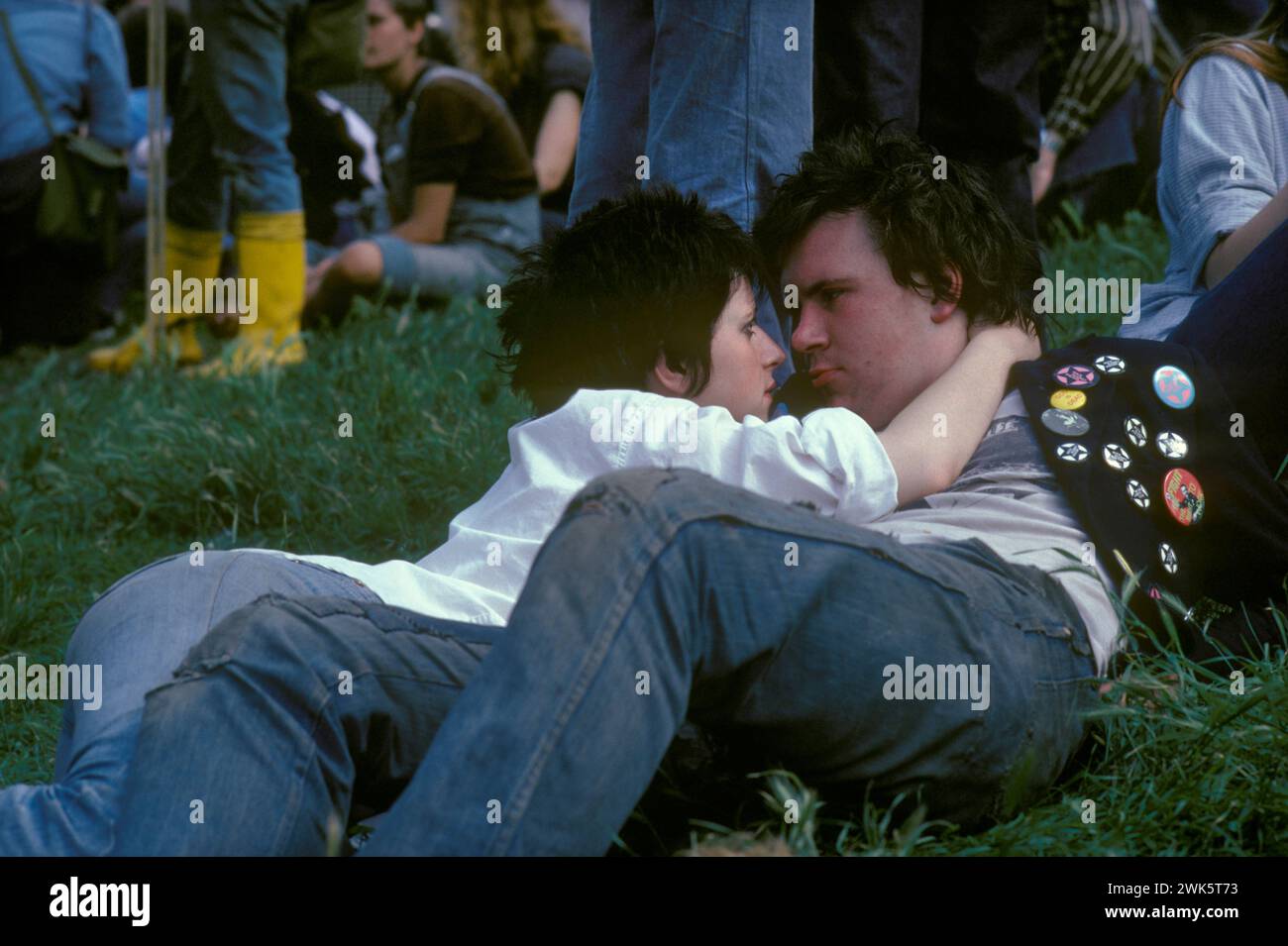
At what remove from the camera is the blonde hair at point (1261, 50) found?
3047 mm

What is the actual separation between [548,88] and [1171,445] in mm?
4613

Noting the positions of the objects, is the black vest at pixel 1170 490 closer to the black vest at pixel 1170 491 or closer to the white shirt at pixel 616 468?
the black vest at pixel 1170 491

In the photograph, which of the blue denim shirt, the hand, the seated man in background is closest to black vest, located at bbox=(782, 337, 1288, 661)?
the hand

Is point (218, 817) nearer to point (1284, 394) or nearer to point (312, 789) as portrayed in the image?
point (312, 789)

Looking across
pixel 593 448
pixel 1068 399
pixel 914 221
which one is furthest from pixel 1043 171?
pixel 593 448

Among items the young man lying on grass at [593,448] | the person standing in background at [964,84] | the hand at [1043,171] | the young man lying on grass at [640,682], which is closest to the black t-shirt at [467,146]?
the hand at [1043,171]

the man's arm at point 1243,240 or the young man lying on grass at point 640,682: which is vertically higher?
the man's arm at point 1243,240

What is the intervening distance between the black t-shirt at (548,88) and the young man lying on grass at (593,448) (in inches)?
157

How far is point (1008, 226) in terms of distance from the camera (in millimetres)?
2686

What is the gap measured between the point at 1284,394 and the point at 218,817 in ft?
5.05

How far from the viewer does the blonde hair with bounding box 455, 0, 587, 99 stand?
6418 millimetres
